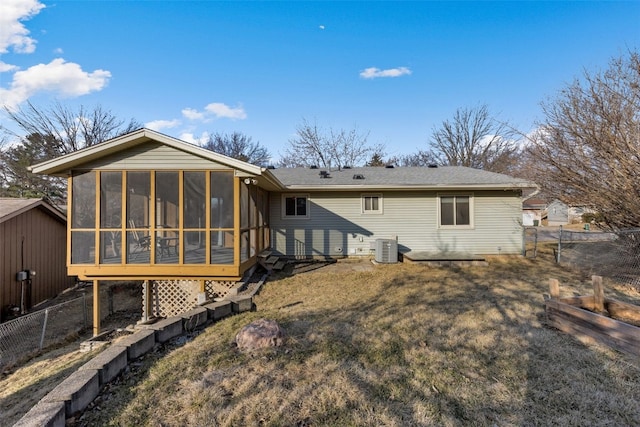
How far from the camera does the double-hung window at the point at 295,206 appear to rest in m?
10.1

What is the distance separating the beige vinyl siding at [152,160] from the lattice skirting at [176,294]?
266cm

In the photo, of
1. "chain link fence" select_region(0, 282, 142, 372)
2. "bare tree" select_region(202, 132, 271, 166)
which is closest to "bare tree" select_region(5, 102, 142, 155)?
"bare tree" select_region(202, 132, 271, 166)

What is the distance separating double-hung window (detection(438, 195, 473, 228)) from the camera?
A: 10086 millimetres

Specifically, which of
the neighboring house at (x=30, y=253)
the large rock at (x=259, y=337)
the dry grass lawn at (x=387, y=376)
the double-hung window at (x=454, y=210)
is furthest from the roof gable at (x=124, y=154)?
the double-hung window at (x=454, y=210)

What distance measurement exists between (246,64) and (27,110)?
45.4 ft

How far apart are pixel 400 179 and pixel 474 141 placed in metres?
21.3

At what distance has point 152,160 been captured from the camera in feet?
19.7

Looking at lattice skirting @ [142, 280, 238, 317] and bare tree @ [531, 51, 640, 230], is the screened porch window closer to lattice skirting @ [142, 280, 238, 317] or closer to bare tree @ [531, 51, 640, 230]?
lattice skirting @ [142, 280, 238, 317]

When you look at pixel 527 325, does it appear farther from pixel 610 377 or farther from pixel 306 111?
pixel 306 111

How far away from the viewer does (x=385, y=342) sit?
364 centimetres

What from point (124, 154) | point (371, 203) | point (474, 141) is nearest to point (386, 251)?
point (371, 203)

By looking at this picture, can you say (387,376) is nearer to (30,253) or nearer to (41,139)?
(30,253)

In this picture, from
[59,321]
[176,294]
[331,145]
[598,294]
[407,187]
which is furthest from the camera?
[331,145]

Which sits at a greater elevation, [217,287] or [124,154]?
[124,154]
